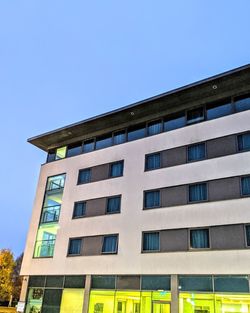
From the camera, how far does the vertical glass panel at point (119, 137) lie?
74.8 ft

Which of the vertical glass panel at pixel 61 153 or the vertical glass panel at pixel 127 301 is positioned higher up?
the vertical glass panel at pixel 61 153

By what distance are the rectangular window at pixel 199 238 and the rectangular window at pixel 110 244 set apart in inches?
199

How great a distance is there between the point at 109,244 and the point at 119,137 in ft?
25.3

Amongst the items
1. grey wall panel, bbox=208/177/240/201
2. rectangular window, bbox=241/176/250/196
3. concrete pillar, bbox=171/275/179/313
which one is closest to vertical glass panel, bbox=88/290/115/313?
concrete pillar, bbox=171/275/179/313

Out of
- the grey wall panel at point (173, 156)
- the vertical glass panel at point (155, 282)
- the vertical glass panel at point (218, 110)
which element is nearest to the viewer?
the vertical glass panel at point (155, 282)

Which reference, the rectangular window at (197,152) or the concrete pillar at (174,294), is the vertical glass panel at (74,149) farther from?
the concrete pillar at (174,294)

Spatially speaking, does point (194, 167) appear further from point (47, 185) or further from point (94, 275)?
point (47, 185)

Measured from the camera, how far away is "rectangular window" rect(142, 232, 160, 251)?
18062 millimetres

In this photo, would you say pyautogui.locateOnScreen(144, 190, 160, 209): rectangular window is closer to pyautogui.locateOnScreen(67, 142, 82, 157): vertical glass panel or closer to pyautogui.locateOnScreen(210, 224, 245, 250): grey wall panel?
pyautogui.locateOnScreen(210, 224, 245, 250): grey wall panel

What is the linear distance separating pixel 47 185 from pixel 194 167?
12.4 metres

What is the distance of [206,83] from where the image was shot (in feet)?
61.3

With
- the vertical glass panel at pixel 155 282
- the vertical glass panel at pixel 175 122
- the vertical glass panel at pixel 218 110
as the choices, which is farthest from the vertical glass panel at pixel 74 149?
the vertical glass panel at pixel 155 282

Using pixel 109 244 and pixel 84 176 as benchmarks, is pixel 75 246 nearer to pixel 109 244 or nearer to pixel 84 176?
pixel 109 244

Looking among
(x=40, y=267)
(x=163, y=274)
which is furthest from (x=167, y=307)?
(x=40, y=267)
